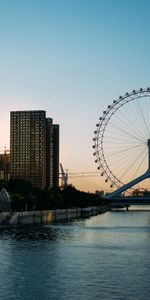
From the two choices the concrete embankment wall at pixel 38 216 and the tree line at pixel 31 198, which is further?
the tree line at pixel 31 198

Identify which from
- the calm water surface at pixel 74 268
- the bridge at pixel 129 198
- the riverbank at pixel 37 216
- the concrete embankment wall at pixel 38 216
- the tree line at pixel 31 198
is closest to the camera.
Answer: the calm water surface at pixel 74 268

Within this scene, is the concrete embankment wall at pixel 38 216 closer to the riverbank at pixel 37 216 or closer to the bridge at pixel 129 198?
the riverbank at pixel 37 216

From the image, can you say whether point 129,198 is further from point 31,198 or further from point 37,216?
point 37,216

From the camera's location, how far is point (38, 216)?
92.4 m

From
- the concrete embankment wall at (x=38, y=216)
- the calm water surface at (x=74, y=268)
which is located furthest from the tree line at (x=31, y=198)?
the calm water surface at (x=74, y=268)

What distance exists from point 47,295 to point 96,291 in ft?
8.95

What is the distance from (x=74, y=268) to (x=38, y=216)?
53.4 meters

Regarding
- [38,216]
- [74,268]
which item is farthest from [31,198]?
[74,268]

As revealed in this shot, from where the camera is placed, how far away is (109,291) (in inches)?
1240

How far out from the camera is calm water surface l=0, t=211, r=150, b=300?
102ft

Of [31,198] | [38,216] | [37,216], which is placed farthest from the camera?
[31,198]

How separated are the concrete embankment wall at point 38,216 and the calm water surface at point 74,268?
15260 millimetres

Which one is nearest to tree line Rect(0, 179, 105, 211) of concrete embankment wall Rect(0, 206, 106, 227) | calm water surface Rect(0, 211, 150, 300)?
concrete embankment wall Rect(0, 206, 106, 227)

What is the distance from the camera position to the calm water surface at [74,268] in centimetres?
3114
